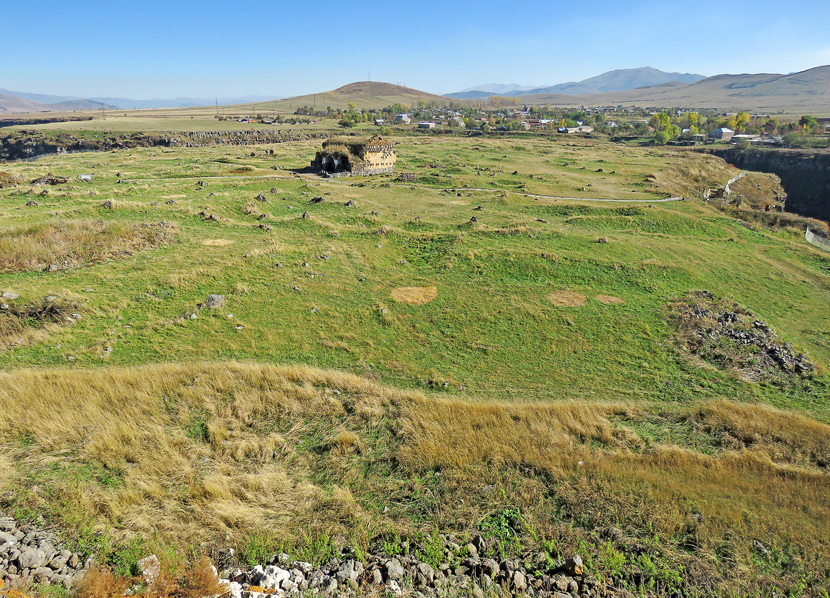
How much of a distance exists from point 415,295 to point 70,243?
69.1ft

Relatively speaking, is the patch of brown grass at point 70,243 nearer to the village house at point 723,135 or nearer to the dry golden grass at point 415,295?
the dry golden grass at point 415,295

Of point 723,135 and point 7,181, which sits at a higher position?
point 723,135

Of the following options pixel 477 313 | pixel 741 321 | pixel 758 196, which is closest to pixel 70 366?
pixel 477 313

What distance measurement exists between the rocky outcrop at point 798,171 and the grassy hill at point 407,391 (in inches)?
2237

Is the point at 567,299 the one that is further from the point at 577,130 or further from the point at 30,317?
the point at 577,130

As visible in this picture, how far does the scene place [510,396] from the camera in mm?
16484

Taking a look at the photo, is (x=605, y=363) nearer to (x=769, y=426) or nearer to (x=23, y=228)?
(x=769, y=426)

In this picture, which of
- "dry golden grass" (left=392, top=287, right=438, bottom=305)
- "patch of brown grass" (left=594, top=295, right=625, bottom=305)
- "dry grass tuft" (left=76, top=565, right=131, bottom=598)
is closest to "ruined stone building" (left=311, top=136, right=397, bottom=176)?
"dry golden grass" (left=392, top=287, right=438, bottom=305)

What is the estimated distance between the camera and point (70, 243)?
25266mm

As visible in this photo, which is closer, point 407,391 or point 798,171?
point 407,391

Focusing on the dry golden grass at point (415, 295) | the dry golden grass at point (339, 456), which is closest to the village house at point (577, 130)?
the dry golden grass at point (415, 295)

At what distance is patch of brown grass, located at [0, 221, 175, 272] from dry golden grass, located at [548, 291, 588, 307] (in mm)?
26040

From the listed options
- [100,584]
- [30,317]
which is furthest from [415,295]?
[100,584]

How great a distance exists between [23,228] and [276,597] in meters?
29.6
